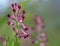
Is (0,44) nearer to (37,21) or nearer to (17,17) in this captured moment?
(17,17)

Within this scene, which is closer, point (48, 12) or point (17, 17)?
point (17, 17)

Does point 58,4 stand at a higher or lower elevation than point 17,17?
higher

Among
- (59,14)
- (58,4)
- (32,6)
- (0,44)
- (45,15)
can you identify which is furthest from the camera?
(58,4)

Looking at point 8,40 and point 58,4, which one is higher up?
point 58,4

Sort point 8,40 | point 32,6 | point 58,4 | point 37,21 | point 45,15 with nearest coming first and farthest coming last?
point 8,40 → point 37,21 → point 32,6 → point 45,15 → point 58,4

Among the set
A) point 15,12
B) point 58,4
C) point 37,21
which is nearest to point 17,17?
point 15,12

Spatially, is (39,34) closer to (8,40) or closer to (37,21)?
(37,21)

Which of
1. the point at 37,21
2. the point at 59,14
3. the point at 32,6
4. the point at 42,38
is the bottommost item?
the point at 42,38

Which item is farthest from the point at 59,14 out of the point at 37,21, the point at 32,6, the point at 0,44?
the point at 0,44

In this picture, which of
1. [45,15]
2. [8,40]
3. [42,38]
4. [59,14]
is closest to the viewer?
[8,40]
